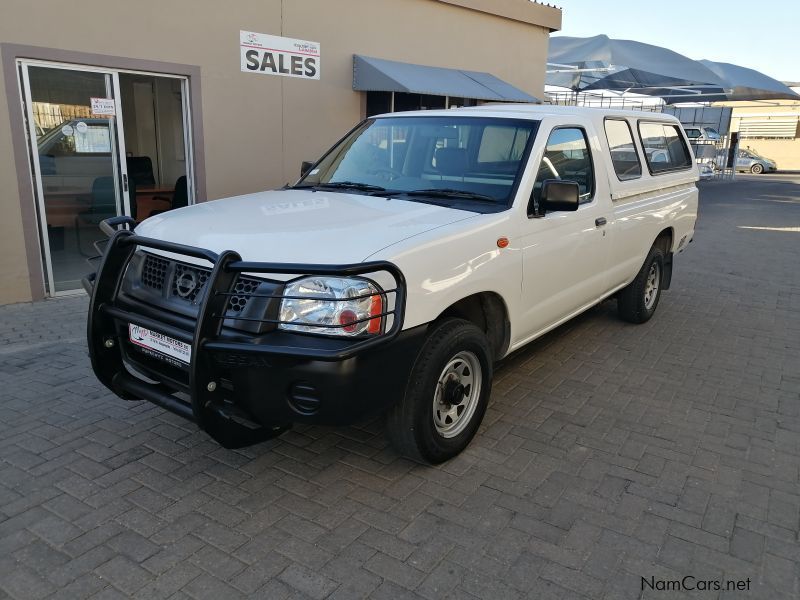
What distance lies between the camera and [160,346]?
126 inches

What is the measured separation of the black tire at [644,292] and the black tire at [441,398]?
9.98 feet

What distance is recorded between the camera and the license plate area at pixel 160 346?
3.07 m

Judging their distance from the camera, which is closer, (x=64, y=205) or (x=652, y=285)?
(x=652, y=285)

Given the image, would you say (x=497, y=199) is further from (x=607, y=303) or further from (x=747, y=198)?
(x=747, y=198)

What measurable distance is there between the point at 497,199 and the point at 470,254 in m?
0.63

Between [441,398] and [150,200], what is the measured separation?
7.00 m

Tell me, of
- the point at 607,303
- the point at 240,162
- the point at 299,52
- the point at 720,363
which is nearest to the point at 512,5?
the point at 299,52

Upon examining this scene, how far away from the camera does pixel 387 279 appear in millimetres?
2971

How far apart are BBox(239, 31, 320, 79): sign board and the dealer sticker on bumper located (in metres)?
5.99

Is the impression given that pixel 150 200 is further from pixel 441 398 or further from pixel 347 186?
pixel 441 398

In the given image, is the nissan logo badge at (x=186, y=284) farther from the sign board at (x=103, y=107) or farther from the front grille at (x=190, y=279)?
the sign board at (x=103, y=107)

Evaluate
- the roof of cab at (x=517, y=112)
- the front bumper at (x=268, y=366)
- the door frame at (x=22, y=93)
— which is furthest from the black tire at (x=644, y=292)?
the door frame at (x=22, y=93)

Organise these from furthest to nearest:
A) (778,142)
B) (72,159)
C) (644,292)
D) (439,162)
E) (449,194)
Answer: (778,142)
(72,159)
(644,292)
(439,162)
(449,194)

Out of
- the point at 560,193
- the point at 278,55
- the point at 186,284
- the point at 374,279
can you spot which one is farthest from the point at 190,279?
the point at 278,55
